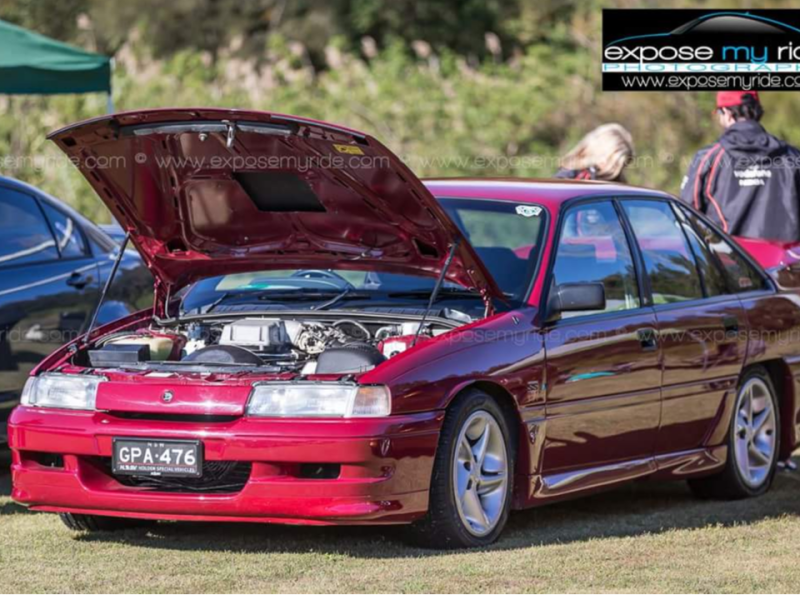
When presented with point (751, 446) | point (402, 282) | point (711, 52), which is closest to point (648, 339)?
point (402, 282)

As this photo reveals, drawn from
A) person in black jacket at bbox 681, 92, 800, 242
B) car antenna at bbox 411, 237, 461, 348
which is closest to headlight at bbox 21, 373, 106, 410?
car antenna at bbox 411, 237, 461, 348

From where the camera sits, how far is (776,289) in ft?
26.8

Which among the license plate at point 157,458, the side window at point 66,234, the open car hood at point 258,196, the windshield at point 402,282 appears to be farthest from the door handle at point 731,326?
the side window at point 66,234

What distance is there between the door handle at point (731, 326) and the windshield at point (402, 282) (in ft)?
4.35

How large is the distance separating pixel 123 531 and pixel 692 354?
272 centimetres

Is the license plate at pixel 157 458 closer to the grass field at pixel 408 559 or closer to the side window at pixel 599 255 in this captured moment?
the grass field at pixel 408 559

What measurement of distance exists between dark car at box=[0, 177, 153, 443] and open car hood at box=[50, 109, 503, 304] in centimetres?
110

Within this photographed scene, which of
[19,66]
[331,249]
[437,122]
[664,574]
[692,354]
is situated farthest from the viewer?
[437,122]

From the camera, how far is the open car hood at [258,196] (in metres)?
5.99

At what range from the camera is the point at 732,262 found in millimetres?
7957

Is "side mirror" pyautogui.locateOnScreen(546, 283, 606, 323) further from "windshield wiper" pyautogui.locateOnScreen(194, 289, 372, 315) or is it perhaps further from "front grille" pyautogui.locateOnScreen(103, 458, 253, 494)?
"front grille" pyautogui.locateOnScreen(103, 458, 253, 494)

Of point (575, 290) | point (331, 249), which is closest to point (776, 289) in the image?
point (575, 290)

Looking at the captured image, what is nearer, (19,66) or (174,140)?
(174,140)

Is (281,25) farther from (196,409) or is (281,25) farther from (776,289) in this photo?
(196,409)
